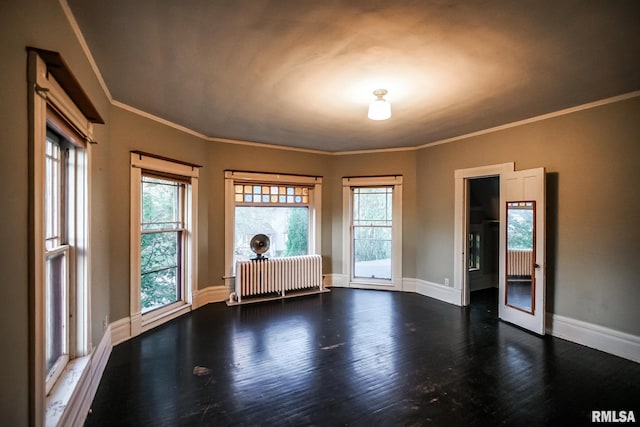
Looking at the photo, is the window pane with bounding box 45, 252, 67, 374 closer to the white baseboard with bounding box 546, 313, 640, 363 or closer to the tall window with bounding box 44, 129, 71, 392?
the tall window with bounding box 44, 129, 71, 392

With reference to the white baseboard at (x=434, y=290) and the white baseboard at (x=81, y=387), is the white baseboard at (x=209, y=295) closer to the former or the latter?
the white baseboard at (x=81, y=387)

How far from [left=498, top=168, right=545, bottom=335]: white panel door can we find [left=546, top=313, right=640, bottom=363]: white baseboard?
0.16 m

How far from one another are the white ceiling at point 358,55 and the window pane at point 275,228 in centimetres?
192

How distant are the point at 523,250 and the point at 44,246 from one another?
181 inches

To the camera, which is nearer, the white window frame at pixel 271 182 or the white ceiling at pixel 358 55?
the white ceiling at pixel 358 55

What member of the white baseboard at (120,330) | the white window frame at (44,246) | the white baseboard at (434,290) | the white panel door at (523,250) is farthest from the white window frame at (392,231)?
the white window frame at (44,246)

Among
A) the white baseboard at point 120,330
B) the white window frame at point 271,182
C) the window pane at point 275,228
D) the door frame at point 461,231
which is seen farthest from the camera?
the window pane at point 275,228

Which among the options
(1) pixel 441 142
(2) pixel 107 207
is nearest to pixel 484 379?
(1) pixel 441 142

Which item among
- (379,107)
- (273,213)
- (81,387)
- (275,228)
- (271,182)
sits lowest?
(81,387)

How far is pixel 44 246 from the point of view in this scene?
1.50 meters

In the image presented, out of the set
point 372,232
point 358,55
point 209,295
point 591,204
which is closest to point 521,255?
point 591,204

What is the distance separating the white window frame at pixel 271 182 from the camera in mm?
4918

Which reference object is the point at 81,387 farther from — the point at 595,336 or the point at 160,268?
the point at 595,336

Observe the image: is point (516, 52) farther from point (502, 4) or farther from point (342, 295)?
point (342, 295)
